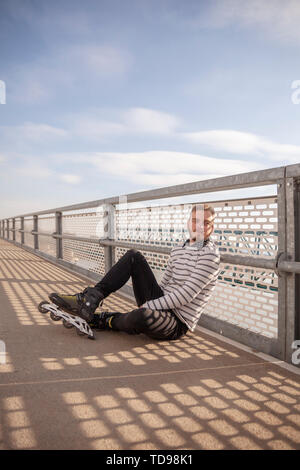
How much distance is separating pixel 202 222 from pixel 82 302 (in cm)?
120

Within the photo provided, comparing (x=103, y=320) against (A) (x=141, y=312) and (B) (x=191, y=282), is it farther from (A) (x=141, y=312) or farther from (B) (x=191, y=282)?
(B) (x=191, y=282)

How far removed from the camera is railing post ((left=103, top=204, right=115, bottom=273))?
531 centimetres

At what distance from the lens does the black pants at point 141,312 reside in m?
2.74

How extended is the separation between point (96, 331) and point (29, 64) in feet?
24.0

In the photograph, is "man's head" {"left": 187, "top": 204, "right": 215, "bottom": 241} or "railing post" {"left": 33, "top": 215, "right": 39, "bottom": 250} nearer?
"man's head" {"left": 187, "top": 204, "right": 215, "bottom": 241}

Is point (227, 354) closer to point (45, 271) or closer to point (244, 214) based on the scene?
point (244, 214)

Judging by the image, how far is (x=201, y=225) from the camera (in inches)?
115

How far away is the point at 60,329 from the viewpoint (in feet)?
10.5

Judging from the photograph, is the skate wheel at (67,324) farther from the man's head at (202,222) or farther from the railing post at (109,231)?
the railing post at (109,231)

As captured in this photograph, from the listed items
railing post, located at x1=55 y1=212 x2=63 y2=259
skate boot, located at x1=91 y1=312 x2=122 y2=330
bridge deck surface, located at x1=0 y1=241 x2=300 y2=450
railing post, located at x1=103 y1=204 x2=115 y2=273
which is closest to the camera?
bridge deck surface, located at x1=0 y1=241 x2=300 y2=450

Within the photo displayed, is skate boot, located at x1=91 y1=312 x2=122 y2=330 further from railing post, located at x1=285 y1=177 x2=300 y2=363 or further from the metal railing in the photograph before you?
railing post, located at x1=285 y1=177 x2=300 y2=363

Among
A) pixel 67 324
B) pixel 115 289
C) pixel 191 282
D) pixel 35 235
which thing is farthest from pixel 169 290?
pixel 35 235

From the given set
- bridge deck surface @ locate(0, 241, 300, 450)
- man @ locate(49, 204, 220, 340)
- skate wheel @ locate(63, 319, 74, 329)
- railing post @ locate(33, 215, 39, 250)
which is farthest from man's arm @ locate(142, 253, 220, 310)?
railing post @ locate(33, 215, 39, 250)
